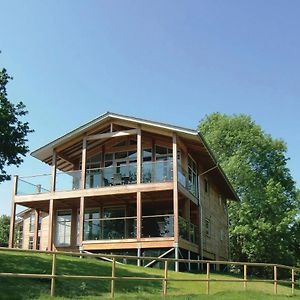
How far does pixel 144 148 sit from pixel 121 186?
11.2 ft

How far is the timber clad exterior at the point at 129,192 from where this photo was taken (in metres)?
23.5

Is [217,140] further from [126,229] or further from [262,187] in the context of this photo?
[126,229]

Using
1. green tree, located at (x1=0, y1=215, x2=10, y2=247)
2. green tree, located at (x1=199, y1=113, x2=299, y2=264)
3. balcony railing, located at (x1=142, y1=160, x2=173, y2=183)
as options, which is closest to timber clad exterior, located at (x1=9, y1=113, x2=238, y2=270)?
balcony railing, located at (x1=142, y1=160, x2=173, y2=183)

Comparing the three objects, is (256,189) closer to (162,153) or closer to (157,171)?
(162,153)

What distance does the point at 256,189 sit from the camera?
40.5 metres

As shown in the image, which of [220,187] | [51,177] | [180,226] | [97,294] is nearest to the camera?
[97,294]

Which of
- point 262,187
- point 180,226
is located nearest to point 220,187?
point 262,187

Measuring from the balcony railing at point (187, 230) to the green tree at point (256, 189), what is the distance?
43.4 feet

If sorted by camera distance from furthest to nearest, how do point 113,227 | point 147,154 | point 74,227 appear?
1. point 74,227
2. point 147,154
3. point 113,227

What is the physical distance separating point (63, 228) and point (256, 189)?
60.2 ft

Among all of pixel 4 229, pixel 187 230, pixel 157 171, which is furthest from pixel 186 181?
pixel 4 229

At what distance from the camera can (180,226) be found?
23.5m

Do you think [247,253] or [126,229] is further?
[247,253]

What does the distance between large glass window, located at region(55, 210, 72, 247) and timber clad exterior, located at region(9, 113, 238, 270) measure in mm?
57
